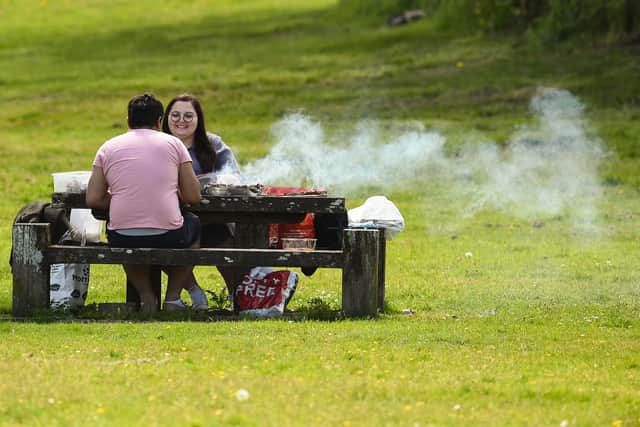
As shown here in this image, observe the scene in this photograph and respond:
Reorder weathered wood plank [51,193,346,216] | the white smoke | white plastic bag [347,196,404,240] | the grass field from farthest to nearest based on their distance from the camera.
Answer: the white smoke → white plastic bag [347,196,404,240] → weathered wood plank [51,193,346,216] → the grass field

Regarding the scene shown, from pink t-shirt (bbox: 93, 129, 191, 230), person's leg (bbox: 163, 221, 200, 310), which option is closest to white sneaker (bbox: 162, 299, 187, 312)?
person's leg (bbox: 163, 221, 200, 310)

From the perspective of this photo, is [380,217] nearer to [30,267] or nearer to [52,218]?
[52,218]

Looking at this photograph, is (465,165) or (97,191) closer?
(97,191)

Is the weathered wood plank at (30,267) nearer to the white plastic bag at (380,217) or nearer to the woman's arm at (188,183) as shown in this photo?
the woman's arm at (188,183)

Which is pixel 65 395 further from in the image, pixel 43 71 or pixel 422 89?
pixel 43 71

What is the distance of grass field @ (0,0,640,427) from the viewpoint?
6496 millimetres

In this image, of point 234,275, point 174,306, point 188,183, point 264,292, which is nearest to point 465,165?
point 234,275

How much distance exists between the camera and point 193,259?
9.02 metres

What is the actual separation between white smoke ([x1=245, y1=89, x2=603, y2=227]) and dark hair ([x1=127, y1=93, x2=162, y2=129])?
557 centimetres

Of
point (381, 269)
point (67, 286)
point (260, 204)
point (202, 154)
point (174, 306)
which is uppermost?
point (202, 154)

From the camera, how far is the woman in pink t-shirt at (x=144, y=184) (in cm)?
899

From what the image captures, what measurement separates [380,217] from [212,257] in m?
1.55

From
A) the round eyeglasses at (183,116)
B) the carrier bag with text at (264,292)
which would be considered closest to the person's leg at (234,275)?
the carrier bag with text at (264,292)

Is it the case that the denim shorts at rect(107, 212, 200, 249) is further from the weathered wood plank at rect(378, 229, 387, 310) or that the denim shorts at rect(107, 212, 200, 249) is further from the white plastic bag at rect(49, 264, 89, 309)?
the weathered wood plank at rect(378, 229, 387, 310)
